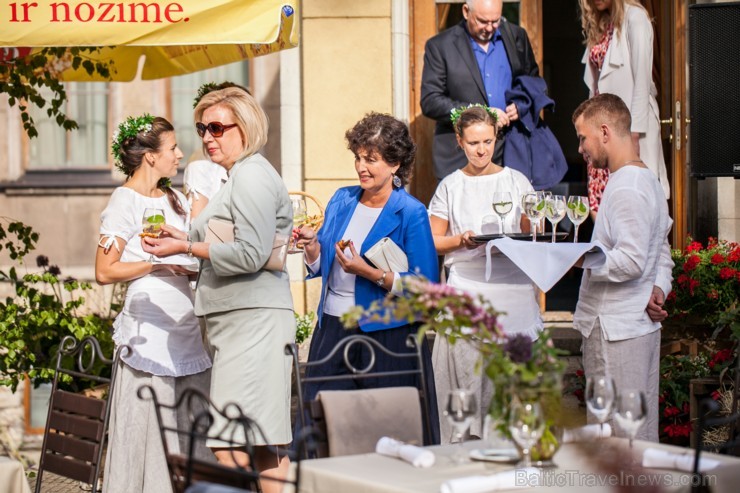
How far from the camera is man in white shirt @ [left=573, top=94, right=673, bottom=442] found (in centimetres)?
497

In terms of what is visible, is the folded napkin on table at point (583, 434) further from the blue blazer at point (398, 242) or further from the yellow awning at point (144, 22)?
the yellow awning at point (144, 22)

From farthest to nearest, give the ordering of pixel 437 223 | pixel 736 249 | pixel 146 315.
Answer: pixel 736 249, pixel 437 223, pixel 146 315

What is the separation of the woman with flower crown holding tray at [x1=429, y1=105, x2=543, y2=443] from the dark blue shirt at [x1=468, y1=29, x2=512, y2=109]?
1.53 metres

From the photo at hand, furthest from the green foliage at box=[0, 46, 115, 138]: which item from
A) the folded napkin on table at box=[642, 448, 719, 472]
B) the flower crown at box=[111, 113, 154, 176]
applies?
the folded napkin on table at box=[642, 448, 719, 472]

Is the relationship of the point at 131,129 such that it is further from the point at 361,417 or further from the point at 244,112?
the point at 361,417

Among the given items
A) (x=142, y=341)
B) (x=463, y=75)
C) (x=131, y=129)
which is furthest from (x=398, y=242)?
(x=463, y=75)

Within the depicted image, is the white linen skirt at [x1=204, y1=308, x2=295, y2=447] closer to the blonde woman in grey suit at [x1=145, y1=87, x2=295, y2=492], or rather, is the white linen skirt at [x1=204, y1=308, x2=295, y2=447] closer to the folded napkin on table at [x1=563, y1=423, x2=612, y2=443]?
the blonde woman in grey suit at [x1=145, y1=87, x2=295, y2=492]

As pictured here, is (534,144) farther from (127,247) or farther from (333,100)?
(127,247)

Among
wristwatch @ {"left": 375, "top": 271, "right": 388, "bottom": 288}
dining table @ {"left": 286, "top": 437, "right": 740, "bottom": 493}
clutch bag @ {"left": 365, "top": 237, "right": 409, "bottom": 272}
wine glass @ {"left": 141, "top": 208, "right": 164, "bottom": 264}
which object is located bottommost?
dining table @ {"left": 286, "top": 437, "right": 740, "bottom": 493}

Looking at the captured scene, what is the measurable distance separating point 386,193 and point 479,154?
614 mm

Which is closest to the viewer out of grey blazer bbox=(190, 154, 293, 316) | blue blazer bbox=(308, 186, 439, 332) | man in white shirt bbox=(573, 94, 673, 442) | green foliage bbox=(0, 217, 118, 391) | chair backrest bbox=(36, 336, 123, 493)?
chair backrest bbox=(36, 336, 123, 493)

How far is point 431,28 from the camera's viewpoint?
27.8ft

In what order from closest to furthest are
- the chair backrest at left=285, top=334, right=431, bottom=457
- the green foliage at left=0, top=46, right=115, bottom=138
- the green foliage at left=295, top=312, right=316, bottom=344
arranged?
the chair backrest at left=285, top=334, right=431, bottom=457 < the green foliage at left=0, top=46, right=115, bottom=138 < the green foliage at left=295, top=312, right=316, bottom=344

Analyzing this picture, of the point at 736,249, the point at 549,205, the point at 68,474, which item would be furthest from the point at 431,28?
the point at 68,474
